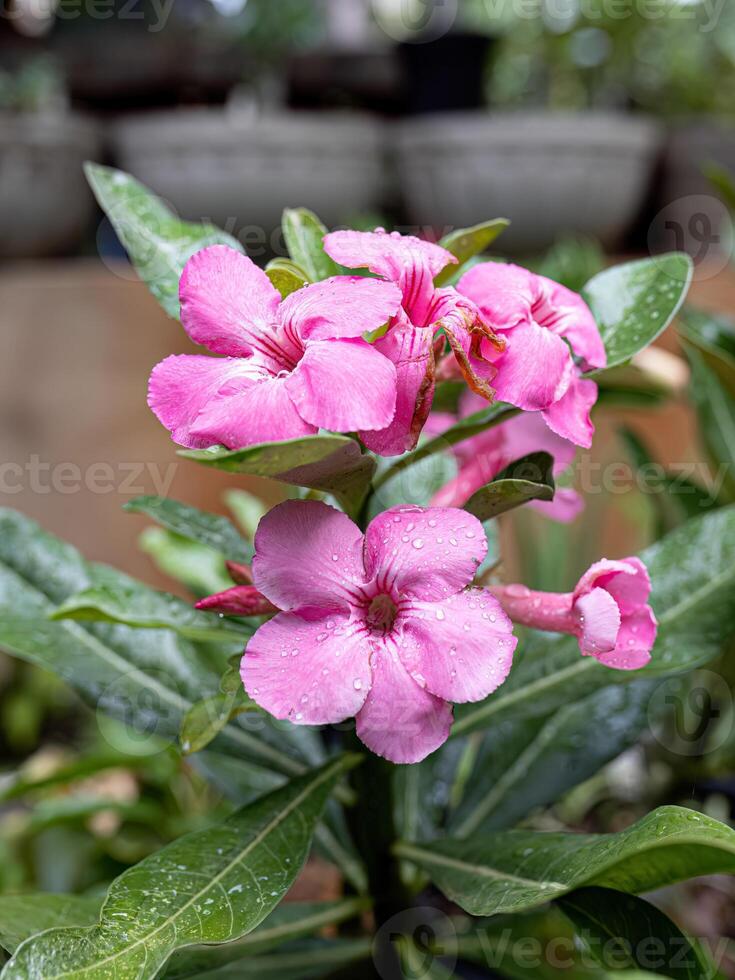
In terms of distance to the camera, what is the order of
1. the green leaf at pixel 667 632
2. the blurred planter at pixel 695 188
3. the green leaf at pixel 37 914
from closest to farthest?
the green leaf at pixel 37 914 → the green leaf at pixel 667 632 → the blurred planter at pixel 695 188

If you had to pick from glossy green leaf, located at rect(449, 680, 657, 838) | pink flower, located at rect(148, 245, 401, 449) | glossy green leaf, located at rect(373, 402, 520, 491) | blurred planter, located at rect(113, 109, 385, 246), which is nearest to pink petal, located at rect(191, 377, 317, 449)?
pink flower, located at rect(148, 245, 401, 449)

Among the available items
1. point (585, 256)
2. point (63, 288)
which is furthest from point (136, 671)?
point (63, 288)

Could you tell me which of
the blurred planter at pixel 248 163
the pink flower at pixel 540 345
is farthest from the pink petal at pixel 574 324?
the blurred planter at pixel 248 163

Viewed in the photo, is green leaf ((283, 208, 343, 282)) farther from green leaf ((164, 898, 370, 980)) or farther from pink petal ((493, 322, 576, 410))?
green leaf ((164, 898, 370, 980))

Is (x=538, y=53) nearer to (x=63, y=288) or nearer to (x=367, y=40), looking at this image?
(x=367, y=40)

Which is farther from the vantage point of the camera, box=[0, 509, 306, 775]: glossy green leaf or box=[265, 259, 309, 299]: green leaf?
box=[0, 509, 306, 775]: glossy green leaf

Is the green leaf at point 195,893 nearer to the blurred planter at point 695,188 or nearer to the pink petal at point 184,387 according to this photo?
the pink petal at point 184,387
